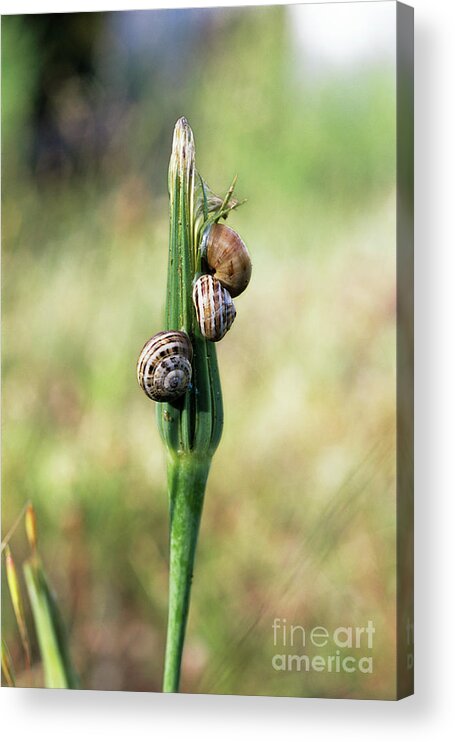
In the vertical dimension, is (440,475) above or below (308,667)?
above

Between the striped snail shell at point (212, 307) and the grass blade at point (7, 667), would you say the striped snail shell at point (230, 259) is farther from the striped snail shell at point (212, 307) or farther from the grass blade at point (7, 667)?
the grass blade at point (7, 667)

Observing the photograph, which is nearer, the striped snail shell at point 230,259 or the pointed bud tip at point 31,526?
the striped snail shell at point 230,259

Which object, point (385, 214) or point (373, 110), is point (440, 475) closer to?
point (385, 214)

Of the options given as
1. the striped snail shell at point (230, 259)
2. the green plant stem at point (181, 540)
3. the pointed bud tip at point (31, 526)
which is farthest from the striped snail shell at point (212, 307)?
the pointed bud tip at point (31, 526)

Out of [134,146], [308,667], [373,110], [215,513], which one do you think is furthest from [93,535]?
[373,110]

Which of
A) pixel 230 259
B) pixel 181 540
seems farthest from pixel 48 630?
pixel 230 259

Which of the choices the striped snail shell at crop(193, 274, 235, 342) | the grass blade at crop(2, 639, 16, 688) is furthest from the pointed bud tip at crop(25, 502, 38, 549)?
the striped snail shell at crop(193, 274, 235, 342)
